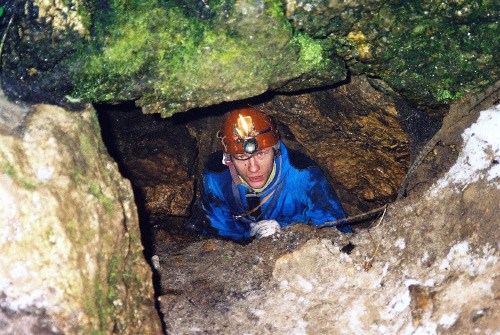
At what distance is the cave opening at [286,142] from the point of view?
4.66 meters

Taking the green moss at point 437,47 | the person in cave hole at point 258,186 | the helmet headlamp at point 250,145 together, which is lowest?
the person in cave hole at point 258,186

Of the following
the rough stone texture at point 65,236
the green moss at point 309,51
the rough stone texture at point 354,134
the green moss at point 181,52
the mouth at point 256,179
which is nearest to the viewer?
the rough stone texture at point 65,236

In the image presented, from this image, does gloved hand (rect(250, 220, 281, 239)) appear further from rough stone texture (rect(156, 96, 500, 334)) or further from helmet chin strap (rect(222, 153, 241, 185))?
rough stone texture (rect(156, 96, 500, 334))

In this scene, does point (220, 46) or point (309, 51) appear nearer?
point (220, 46)

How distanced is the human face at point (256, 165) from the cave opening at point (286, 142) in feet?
2.07

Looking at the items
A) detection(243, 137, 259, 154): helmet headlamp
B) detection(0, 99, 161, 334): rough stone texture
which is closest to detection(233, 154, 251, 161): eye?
detection(243, 137, 259, 154): helmet headlamp

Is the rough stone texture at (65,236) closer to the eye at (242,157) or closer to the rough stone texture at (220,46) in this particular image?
the rough stone texture at (220,46)

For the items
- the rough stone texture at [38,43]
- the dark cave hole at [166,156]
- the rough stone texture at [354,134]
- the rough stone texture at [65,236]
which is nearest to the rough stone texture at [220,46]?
the rough stone texture at [38,43]

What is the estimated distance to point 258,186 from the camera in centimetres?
495

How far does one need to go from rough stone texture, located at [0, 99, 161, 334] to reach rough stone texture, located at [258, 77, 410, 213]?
2.54m

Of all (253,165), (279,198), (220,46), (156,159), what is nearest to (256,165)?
(253,165)

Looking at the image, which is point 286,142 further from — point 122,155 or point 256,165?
point 122,155

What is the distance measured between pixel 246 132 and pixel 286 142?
4.74 feet

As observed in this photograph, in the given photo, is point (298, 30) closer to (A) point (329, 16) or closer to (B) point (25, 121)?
(A) point (329, 16)
